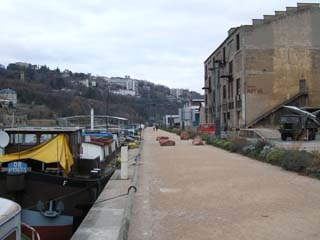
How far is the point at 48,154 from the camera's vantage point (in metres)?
14.7

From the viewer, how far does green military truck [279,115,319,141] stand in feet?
134

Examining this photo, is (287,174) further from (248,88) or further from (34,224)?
(248,88)

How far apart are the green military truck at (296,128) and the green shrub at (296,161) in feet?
71.2

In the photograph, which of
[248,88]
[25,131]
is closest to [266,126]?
[248,88]

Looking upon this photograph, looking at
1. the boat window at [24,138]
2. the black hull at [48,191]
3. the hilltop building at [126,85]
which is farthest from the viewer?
the hilltop building at [126,85]

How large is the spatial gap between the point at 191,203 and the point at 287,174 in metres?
7.12

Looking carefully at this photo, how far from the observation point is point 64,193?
1356cm

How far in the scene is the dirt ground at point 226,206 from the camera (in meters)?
8.64

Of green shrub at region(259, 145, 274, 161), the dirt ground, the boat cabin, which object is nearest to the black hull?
the dirt ground

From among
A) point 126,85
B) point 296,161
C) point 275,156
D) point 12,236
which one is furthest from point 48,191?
point 126,85

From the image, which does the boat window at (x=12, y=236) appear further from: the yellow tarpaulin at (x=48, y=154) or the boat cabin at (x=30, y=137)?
the boat cabin at (x=30, y=137)

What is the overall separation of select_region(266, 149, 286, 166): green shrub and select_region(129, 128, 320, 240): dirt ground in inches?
84.5

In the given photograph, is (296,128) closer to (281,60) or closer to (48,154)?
(281,60)

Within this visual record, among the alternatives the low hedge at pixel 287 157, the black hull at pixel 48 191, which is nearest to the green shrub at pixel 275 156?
the low hedge at pixel 287 157
